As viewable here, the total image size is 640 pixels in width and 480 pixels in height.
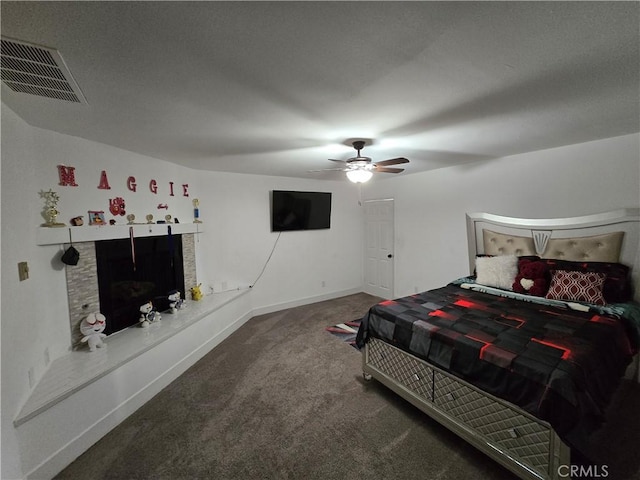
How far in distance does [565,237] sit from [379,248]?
2907mm

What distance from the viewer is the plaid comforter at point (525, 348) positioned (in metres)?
1.48

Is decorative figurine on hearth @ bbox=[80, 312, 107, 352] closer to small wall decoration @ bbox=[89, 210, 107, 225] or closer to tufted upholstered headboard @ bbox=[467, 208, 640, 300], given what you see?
small wall decoration @ bbox=[89, 210, 107, 225]

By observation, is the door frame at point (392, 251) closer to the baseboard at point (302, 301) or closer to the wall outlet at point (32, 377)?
the baseboard at point (302, 301)

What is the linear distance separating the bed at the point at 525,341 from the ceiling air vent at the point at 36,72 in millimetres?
2797

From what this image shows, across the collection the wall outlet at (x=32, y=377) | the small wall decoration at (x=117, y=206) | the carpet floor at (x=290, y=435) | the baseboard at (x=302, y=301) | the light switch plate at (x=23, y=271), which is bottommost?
the carpet floor at (x=290, y=435)

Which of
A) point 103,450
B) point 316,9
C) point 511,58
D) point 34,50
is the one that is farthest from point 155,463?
point 511,58

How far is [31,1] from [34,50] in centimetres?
36

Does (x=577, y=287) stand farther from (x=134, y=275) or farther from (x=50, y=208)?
(x=50, y=208)

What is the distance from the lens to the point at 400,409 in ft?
7.63

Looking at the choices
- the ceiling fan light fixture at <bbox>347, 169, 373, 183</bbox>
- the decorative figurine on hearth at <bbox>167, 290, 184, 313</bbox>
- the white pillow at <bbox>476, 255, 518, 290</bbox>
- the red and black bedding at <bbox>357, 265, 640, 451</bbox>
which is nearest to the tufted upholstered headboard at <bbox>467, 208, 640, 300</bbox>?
the white pillow at <bbox>476, 255, 518, 290</bbox>

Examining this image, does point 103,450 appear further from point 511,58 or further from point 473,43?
point 511,58

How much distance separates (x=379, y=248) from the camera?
543cm

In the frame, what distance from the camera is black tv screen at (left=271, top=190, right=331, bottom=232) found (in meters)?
4.61

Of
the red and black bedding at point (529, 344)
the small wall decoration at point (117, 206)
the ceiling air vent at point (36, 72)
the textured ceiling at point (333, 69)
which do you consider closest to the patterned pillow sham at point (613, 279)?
the red and black bedding at point (529, 344)
